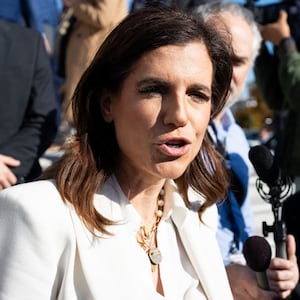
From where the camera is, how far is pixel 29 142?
106 inches

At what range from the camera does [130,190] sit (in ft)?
6.02

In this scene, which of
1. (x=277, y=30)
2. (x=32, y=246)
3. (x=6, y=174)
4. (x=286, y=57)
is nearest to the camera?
(x=32, y=246)

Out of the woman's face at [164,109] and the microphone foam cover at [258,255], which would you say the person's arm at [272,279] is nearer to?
the microphone foam cover at [258,255]

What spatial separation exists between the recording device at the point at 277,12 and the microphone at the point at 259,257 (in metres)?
1.81

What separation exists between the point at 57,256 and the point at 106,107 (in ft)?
1.52

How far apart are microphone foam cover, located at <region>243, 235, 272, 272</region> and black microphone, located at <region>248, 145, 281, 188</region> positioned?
0.85ft

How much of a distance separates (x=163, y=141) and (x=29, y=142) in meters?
1.17

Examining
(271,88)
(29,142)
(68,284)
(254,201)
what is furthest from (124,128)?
(254,201)

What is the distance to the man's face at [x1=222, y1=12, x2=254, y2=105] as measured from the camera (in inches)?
111

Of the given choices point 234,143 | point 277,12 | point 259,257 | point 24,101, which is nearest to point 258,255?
point 259,257

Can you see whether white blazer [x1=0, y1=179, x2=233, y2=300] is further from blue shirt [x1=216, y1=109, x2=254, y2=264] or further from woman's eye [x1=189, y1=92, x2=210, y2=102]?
blue shirt [x1=216, y1=109, x2=254, y2=264]

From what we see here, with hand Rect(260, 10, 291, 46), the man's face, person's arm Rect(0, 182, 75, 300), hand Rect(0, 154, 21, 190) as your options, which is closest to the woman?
person's arm Rect(0, 182, 75, 300)

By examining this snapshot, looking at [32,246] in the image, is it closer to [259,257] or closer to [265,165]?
[259,257]

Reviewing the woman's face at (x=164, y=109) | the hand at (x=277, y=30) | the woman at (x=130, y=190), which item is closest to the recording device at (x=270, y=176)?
the woman at (x=130, y=190)
